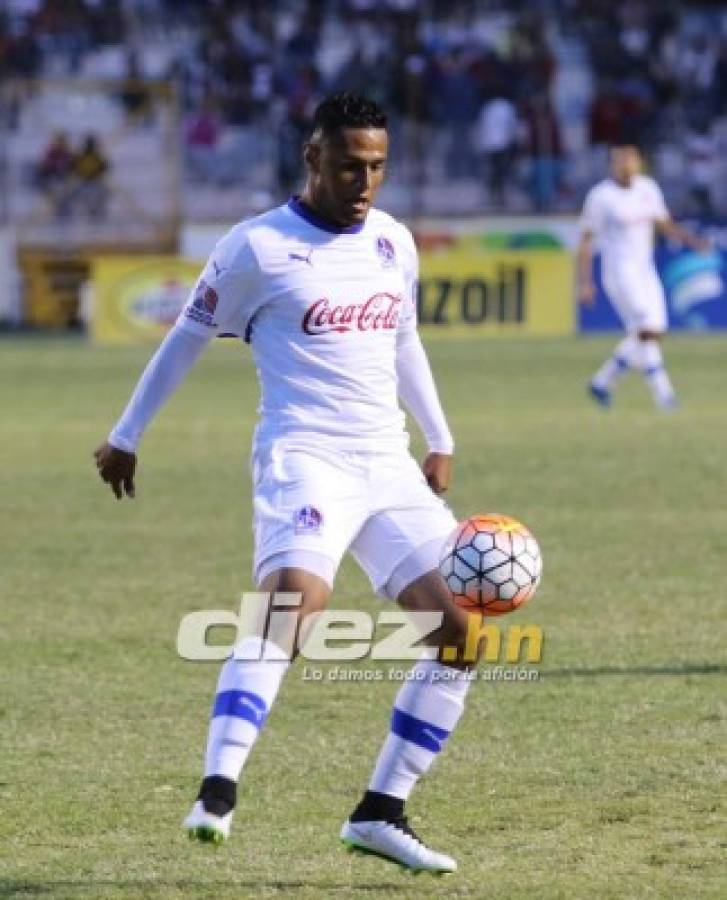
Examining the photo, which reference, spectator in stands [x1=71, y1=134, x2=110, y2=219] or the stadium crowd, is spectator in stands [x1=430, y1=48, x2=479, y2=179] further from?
spectator in stands [x1=71, y1=134, x2=110, y2=219]

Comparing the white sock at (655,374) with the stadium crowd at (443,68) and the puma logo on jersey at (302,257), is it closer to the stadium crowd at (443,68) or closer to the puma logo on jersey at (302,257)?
the stadium crowd at (443,68)

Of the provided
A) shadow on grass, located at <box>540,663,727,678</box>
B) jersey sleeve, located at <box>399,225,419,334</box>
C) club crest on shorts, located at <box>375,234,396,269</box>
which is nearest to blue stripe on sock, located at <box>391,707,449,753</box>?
jersey sleeve, located at <box>399,225,419,334</box>

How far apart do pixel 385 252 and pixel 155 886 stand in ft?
6.44

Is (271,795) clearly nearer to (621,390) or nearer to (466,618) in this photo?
(466,618)

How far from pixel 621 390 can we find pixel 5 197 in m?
15.5

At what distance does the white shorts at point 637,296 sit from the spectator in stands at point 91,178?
15310mm

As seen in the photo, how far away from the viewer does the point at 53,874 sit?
230 inches

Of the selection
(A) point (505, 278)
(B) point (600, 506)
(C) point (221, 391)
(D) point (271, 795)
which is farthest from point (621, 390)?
(D) point (271, 795)

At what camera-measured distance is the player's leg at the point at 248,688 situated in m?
5.36

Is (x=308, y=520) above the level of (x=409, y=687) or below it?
above

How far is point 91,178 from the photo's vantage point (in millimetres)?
36219

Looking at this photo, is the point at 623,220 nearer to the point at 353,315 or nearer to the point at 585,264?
the point at 585,264

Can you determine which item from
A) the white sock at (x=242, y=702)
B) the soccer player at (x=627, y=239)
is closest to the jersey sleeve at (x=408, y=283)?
the white sock at (x=242, y=702)

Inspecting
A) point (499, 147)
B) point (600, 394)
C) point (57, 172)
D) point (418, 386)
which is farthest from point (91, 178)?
point (418, 386)
